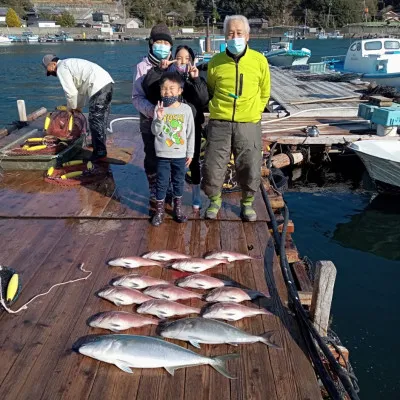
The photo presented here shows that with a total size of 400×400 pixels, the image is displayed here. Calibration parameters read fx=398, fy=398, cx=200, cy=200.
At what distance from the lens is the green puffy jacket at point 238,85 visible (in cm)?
396

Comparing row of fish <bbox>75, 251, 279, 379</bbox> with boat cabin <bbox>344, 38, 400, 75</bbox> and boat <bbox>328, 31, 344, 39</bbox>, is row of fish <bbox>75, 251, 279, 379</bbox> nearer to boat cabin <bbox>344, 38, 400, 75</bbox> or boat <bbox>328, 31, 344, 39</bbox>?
boat cabin <bbox>344, 38, 400, 75</bbox>

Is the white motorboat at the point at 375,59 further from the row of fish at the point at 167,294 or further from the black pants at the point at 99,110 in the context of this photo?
the row of fish at the point at 167,294

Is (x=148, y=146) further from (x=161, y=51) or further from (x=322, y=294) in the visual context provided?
(x=322, y=294)

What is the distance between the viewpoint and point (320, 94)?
15789mm

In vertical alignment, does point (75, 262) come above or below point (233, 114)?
below

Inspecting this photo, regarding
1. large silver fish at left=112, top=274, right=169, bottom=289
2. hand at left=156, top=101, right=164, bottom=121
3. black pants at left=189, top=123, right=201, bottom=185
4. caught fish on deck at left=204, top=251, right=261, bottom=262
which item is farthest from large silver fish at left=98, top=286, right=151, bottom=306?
black pants at left=189, top=123, right=201, bottom=185

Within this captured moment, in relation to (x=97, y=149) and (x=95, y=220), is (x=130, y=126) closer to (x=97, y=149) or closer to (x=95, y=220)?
(x=97, y=149)

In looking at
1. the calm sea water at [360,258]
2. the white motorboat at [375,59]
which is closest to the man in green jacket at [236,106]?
the calm sea water at [360,258]

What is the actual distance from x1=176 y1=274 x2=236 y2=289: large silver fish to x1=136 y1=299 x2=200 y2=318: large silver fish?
0.30 meters

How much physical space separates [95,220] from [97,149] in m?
2.42

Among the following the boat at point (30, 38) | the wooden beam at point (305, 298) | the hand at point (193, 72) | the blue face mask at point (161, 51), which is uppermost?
the boat at point (30, 38)

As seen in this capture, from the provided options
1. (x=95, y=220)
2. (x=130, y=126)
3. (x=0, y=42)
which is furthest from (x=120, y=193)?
(x=0, y=42)

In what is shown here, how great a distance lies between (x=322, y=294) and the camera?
117 inches

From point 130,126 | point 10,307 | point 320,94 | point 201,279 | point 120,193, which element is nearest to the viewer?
point 10,307
